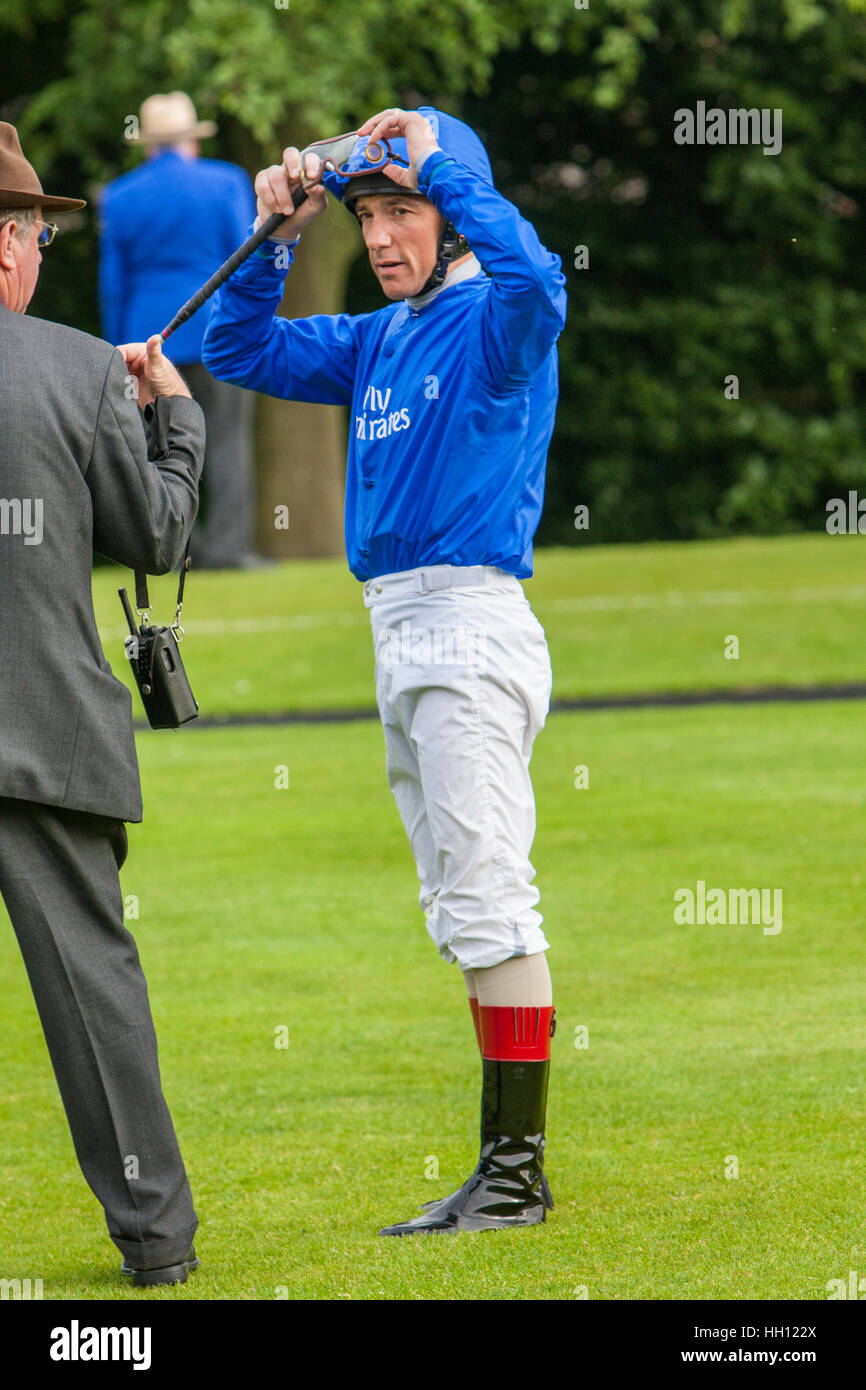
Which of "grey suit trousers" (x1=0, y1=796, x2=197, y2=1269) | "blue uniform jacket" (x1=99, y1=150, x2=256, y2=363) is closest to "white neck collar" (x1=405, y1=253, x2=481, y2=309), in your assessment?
"grey suit trousers" (x1=0, y1=796, x2=197, y2=1269)

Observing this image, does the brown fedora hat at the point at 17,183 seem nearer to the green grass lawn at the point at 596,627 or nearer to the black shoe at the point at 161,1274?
the black shoe at the point at 161,1274

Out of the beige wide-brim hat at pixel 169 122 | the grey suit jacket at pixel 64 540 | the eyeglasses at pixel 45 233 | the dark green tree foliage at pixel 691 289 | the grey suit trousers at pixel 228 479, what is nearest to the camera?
the grey suit jacket at pixel 64 540

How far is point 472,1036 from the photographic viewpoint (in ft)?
18.4

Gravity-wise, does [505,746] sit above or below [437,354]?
below

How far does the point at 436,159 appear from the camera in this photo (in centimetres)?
406

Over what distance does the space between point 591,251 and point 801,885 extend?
52.7ft

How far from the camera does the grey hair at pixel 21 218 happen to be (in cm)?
363

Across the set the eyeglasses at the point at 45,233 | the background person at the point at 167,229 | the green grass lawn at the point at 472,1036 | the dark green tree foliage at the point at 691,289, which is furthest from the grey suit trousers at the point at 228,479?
the eyeglasses at the point at 45,233

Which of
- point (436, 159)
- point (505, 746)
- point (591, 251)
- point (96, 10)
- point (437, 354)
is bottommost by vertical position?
point (505, 746)

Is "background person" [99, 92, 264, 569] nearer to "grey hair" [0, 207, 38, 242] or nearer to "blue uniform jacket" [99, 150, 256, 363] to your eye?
"blue uniform jacket" [99, 150, 256, 363]

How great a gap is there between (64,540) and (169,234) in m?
8.59

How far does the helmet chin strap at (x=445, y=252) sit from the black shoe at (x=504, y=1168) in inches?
65.5

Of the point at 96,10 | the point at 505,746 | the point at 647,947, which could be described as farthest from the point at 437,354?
the point at 96,10

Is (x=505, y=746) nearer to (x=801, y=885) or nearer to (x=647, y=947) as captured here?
(x=647, y=947)
